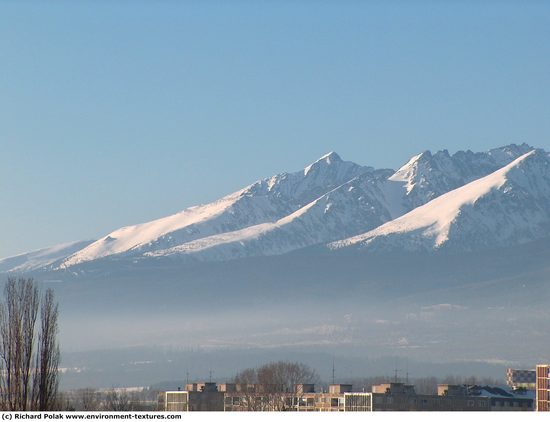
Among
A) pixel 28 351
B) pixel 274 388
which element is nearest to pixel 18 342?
pixel 28 351

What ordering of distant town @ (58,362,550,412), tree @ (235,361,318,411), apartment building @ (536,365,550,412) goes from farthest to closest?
distant town @ (58,362,550,412), tree @ (235,361,318,411), apartment building @ (536,365,550,412)

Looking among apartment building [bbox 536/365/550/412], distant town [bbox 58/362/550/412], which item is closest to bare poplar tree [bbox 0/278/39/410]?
distant town [bbox 58/362/550/412]

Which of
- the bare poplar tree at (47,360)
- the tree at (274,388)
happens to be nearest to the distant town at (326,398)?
the tree at (274,388)

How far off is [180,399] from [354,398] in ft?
86.5

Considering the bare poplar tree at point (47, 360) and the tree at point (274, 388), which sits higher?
the tree at point (274, 388)

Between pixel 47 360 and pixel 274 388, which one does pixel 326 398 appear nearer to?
pixel 274 388

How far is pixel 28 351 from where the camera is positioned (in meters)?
66.5

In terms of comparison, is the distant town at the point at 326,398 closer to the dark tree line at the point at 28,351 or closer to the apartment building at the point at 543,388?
the apartment building at the point at 543,388

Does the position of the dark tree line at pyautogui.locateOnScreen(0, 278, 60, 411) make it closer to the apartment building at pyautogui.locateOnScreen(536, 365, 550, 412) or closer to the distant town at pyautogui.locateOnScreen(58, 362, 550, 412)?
the distant town at pyautogui.locateOnScreen(58, 362, 550, 412)

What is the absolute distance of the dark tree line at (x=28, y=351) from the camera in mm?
64625

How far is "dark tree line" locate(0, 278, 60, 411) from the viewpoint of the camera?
64.6m
